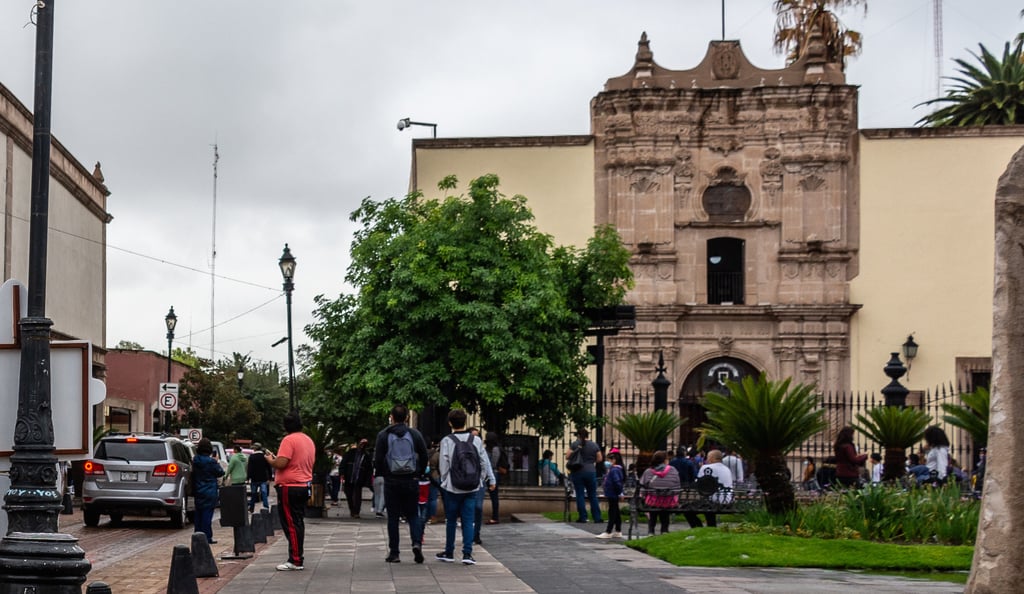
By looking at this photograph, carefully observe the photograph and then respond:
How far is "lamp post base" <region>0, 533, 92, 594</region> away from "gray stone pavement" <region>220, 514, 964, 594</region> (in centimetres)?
334

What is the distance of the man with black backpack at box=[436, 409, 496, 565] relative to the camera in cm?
1513

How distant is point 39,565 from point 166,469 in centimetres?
1620

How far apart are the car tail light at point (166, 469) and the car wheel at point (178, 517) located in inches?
25.7

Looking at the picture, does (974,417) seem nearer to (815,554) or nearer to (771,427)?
(771,427)

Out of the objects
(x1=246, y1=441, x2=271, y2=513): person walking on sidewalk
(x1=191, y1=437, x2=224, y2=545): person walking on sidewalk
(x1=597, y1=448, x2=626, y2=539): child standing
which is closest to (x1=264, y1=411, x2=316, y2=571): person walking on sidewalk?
(x1=191, y1=437, x2=224, y2=545): person walking on sidewalk

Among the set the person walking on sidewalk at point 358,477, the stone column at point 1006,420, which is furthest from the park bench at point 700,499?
the stone column at point 1006,420

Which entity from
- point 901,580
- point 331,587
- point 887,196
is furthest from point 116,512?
point 887,196

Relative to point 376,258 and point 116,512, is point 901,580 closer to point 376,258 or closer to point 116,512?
point 116,512

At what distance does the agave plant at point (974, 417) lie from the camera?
16656 millimetres

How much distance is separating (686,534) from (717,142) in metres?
26.5

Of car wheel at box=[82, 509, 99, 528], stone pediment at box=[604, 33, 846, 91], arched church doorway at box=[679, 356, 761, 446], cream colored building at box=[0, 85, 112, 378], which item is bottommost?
car wheel at box=[82, 509, 99, 528]

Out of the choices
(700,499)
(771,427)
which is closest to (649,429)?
(700,499)

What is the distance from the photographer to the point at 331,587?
41.7ft

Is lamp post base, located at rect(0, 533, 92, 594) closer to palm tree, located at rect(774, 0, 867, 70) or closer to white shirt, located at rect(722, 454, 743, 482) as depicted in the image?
white shirt, located at rect(722, 454, 743, 482)
